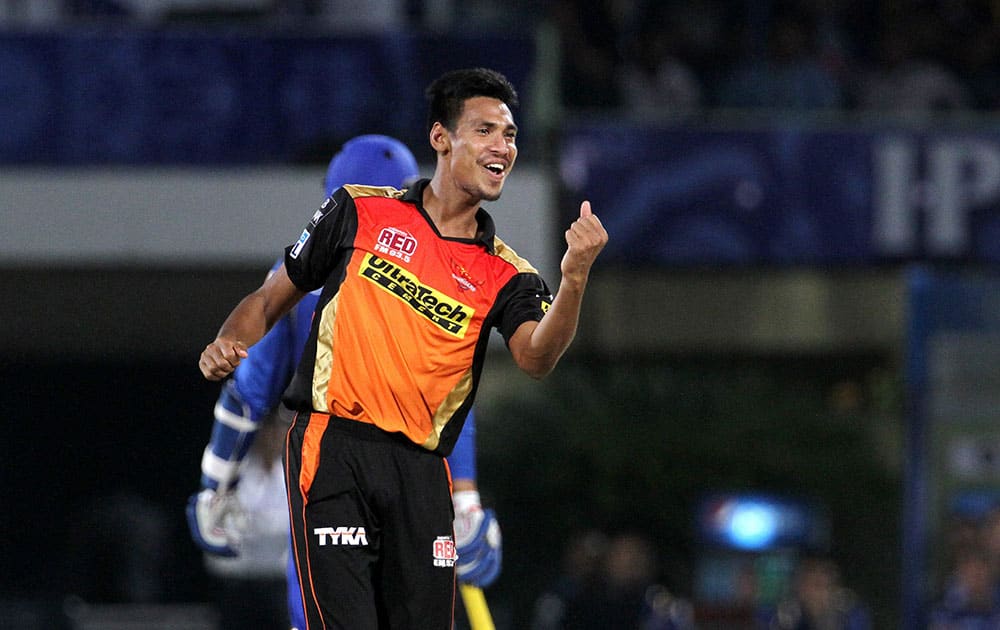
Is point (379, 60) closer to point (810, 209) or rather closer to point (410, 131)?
point (410, 131)

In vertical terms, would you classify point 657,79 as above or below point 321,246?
above

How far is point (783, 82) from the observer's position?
1229 centimetres

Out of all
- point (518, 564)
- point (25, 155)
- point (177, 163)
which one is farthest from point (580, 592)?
point (25, 155)

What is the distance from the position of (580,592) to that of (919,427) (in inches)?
90.3

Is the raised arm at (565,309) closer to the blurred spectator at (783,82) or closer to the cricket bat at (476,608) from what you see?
the cricket bat at (476,608)

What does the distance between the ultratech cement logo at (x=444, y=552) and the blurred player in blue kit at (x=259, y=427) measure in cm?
125

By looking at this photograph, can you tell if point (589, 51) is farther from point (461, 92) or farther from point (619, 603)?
point (461, 92)

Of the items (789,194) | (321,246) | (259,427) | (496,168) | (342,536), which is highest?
(789,194)

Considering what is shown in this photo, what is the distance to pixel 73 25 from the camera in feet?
38.0

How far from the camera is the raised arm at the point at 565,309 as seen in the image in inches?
170

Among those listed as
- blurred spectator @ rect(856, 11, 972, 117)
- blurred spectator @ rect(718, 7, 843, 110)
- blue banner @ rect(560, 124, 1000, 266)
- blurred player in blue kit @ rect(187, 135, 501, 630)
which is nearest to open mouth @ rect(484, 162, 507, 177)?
blurred player in blue kit @ rect(187, 135, 501, 630)

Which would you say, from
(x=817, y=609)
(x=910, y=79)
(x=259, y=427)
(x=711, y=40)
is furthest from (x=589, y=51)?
(x=259, y=427)

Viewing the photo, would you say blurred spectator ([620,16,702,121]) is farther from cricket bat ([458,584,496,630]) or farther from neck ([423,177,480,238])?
neck ([423,177,480,238])

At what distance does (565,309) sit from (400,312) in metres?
0.54
